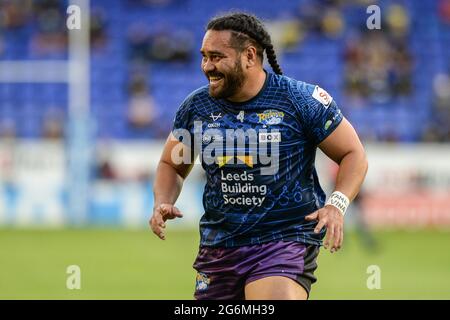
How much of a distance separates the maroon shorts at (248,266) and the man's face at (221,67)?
969 millimetres

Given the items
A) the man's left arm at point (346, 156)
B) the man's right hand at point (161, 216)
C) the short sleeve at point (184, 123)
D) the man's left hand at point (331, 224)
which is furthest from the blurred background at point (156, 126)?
the man's left hand at point (331, 224)

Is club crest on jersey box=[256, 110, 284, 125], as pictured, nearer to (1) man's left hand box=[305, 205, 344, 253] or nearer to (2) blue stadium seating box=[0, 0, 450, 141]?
(1) man's left hand box=[305, 205, 344, 253]

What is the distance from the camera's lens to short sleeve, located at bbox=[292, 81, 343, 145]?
621cm

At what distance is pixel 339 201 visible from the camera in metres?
6.05

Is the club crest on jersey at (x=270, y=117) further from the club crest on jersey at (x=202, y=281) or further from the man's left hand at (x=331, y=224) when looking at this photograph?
the club crest on jersey at (x=202, y=281)

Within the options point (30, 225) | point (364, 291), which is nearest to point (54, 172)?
point (30, 225)

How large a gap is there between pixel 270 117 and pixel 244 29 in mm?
572

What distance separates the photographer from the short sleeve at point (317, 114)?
6.21 metres

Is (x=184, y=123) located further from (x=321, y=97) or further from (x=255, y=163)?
(x=321, y=97)

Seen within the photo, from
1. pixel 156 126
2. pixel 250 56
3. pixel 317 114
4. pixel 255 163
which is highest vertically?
pixel 156 126

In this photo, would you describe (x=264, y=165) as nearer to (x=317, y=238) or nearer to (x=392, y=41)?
(x=317, y=238)

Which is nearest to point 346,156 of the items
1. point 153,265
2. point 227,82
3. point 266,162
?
point 266,162

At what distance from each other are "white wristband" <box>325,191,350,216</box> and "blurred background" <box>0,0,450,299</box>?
726 centimetres

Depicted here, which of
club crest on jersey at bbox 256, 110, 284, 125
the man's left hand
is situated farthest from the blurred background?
the man's left hand
